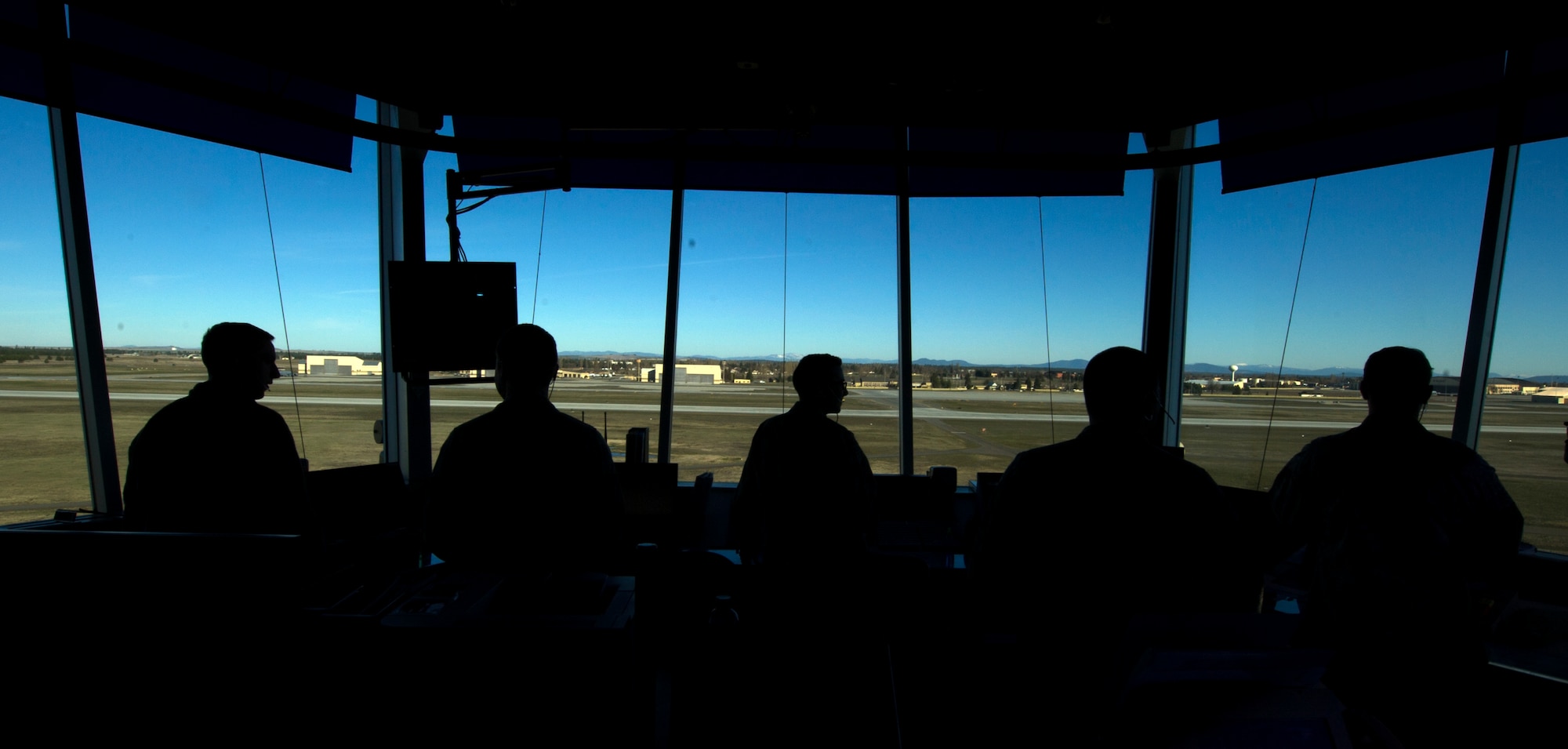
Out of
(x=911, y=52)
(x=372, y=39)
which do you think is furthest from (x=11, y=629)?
(x=911, y=52)

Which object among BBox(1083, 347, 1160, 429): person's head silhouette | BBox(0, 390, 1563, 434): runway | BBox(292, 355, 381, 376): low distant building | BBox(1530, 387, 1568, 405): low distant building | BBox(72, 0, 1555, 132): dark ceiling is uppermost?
BBox(72, 0, 1555, 132): dark ceiling

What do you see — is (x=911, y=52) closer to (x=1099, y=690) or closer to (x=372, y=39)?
(x=372, y=39)

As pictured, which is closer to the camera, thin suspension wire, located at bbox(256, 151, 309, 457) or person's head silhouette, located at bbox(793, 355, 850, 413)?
person's head silhouette, located at bbox(793, 355, 850, 413)

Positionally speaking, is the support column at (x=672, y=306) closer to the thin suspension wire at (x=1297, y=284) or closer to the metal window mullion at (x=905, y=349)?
the metal window mullion at (x=905, y=349)

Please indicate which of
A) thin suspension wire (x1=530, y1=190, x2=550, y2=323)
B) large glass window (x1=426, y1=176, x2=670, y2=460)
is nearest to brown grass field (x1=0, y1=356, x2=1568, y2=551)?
large glass window (x1=426, y1=176, x2=670, y2=460)

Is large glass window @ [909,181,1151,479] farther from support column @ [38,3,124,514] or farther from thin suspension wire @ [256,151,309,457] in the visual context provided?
support column @ [38,3,124,514]

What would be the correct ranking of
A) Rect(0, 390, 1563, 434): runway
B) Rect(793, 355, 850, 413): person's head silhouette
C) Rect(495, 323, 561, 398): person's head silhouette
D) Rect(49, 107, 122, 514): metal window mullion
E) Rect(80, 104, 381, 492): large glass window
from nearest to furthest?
Rect(495, 323, 561, 398): person's head silhouette, Rect(793, 355, 850, 413): person's head silhouette, Rect(49, 107, 122, 514): metal window mullion, Rect(80, 104, 381, 492): large glass window, Rect(0, 390, 1563, 434): runway

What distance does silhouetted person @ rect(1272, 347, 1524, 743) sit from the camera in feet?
5.44

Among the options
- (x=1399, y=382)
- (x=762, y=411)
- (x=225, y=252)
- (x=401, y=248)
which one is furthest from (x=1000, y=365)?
(x=762, y=411)

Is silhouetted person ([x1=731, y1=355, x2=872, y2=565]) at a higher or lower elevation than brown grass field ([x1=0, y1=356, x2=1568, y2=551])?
higher

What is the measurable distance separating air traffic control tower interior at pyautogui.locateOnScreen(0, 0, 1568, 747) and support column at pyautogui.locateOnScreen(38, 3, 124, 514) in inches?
0.6

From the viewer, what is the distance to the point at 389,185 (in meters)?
4.39

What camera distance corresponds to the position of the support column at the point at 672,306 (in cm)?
444

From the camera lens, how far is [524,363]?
177 centimetres
